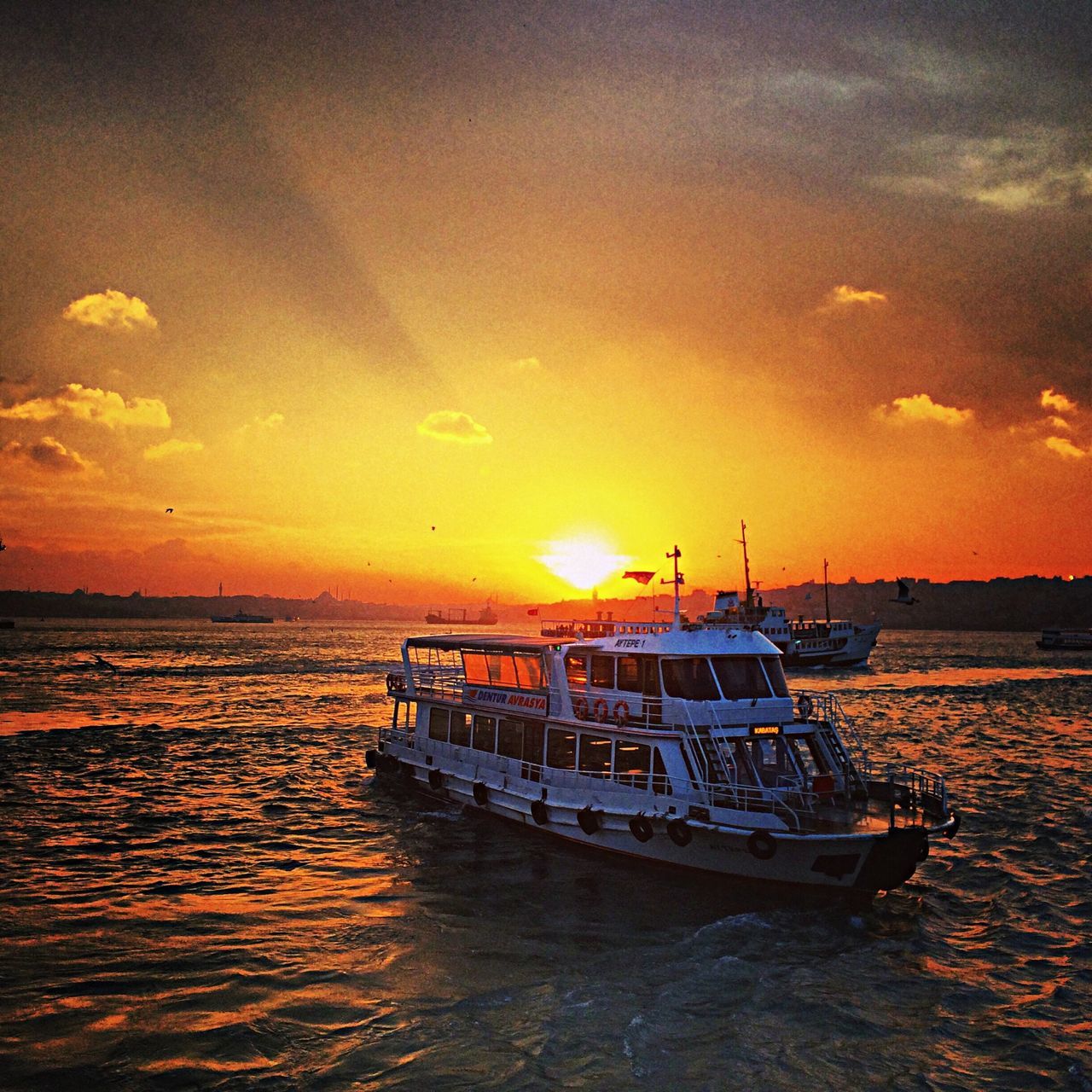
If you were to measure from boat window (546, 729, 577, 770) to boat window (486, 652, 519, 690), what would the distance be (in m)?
2.60

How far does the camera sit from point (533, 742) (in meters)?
22.7

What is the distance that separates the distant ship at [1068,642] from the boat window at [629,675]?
511 ft

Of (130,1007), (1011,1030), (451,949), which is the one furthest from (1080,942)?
(130,1007)

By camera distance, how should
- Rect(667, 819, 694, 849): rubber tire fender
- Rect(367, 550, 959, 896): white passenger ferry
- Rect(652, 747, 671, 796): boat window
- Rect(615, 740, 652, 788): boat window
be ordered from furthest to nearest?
Rect(615, 740, 652, 788): boat window, Rect(652, 747, 671, 796): boat window, Rect(667, 819, 694, 849): rubber tire fender, Rect(367, 550, 959, 896): white passenger ferry

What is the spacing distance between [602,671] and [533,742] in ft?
10.2

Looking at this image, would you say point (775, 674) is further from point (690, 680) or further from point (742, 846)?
point (742, 846)

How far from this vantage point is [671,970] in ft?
46.0

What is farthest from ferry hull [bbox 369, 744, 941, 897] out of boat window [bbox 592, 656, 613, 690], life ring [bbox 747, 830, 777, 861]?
boat window [bbox 592, 656, 613, 690]

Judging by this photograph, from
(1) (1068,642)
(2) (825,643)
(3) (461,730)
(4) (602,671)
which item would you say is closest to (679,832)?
(4) (602,671)

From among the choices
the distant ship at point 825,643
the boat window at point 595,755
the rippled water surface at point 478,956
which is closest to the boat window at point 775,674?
the boat window at point 595,755

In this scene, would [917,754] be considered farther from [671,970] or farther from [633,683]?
[671,970]

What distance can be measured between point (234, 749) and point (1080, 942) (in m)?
34.6

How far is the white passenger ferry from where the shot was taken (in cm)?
1677

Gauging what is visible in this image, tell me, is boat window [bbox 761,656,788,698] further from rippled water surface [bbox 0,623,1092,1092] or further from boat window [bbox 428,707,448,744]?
boat window [bbox 428,707,448,744]
